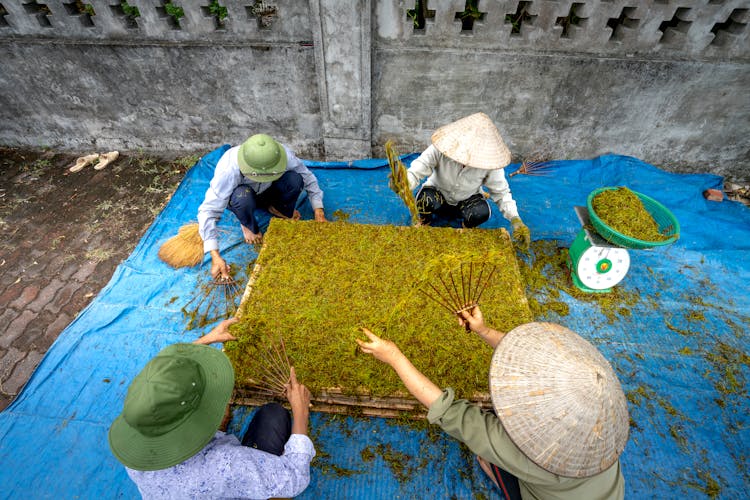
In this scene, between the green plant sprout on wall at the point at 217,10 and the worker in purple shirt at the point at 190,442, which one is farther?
the green plant sprout on wall at the point at 217,10

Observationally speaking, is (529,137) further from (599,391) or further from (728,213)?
(599,391)

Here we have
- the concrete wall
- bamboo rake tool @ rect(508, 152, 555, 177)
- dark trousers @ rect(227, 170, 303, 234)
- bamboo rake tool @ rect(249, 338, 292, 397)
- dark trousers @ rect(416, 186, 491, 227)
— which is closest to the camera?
bamboo rake tool @ rect(249, 338, 292, 397)

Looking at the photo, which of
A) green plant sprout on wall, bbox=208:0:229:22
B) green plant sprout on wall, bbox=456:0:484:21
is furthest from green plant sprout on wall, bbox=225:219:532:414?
green plant sprout on wall, bbox=208:0:229:22

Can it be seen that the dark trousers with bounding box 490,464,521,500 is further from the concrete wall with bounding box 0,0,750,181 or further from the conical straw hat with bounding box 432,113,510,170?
the concrete wall with bounding box 0,0,750,181

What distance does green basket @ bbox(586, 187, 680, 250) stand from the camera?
8.20 ft

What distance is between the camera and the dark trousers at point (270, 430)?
2004 mm

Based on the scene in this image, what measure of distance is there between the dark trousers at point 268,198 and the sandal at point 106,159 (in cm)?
252

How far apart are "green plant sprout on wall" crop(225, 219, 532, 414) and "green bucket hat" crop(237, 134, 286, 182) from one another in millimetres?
422

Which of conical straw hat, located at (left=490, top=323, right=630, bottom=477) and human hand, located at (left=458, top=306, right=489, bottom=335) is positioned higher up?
conical straw hat, located at (left=490, top=323, right=630, bottom=477)

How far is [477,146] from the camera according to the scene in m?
2.55

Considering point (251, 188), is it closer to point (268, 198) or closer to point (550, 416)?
point (268, 198)

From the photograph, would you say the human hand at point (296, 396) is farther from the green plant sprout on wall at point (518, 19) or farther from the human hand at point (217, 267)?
the green plant sprout on wall at point (518, 19)

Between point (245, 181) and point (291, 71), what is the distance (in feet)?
4.82

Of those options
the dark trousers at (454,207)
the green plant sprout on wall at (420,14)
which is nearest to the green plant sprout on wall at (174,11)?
the green plant sprout on wall at (420,14)
